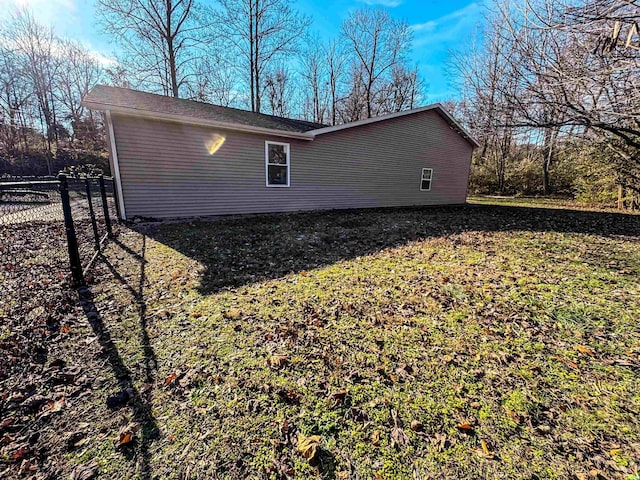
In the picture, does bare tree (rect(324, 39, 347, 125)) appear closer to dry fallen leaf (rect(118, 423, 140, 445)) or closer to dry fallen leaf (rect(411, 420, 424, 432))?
dry fallen leaf (rect(411, 420, 424, 432))

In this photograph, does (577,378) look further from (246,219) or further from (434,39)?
(434,39)

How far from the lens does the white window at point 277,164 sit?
10.0 metres

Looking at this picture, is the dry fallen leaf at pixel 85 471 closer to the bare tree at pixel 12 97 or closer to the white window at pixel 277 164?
the white window at pixel 277 164

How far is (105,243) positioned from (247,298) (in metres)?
4.22

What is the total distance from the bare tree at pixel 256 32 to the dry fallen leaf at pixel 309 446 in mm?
22427

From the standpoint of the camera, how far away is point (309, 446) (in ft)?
5.79

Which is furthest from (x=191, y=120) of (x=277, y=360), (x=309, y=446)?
(x=309, y=446)

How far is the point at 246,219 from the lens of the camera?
9.14 m

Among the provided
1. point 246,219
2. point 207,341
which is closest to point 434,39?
point 246,219

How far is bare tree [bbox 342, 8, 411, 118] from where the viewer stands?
25.0 metres

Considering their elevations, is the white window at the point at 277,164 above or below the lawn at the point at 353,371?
above

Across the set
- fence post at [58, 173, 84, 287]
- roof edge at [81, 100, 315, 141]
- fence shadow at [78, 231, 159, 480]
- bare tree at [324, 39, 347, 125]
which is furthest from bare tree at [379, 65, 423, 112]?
fence shadow at [78, 231, 159, 480]

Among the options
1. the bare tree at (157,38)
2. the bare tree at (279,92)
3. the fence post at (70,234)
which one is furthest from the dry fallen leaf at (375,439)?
the bare tree at (279,92)

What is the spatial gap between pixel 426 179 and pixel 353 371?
14.1 meters
